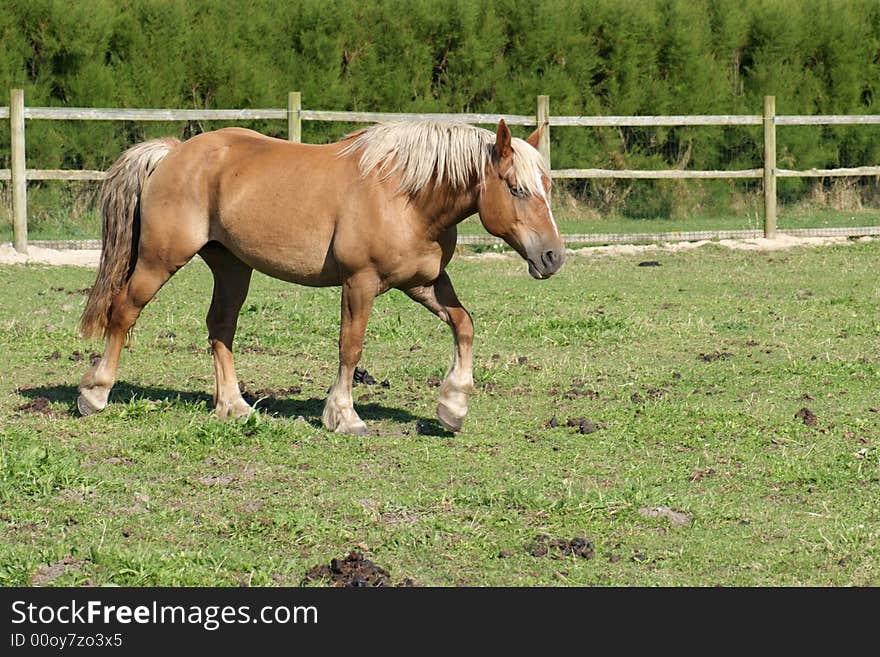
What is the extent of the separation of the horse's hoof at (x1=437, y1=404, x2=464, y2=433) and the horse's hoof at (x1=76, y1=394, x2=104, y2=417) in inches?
75.5

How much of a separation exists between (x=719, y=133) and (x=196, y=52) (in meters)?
8.00

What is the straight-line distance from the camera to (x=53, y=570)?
4.86m

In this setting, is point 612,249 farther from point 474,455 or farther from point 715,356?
point 474,455

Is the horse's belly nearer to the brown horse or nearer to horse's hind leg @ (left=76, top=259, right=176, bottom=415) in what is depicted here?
the brown horse

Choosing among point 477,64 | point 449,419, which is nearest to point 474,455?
point 449,419

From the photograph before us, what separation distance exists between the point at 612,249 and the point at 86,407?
10322 mm

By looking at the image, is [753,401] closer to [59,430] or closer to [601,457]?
[601,457]

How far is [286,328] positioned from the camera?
10.3 metres

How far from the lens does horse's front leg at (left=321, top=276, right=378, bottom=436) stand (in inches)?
271

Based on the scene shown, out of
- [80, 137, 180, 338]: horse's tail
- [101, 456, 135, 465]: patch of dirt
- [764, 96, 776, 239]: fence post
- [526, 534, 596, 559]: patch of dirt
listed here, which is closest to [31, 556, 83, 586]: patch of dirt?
[101, 456, 135, 465]: patch of dirt

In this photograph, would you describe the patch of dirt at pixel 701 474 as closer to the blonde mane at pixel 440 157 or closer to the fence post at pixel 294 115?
the blonde mane at pixel 440 157

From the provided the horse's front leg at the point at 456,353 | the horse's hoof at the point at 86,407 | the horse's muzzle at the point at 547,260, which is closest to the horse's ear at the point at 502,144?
the horse's muzzle at the point at 547,260

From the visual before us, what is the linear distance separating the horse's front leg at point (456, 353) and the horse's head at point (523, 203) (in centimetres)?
53

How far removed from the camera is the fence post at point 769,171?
1744 centimetres
